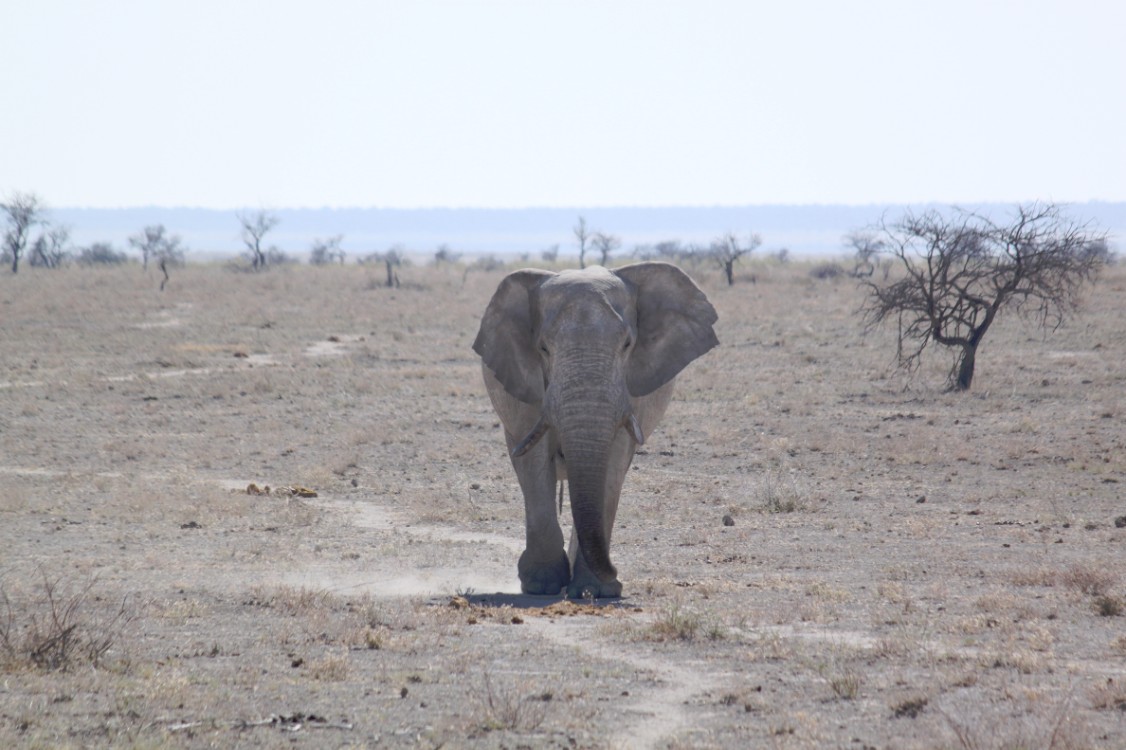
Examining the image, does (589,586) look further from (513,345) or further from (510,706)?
(510,706)

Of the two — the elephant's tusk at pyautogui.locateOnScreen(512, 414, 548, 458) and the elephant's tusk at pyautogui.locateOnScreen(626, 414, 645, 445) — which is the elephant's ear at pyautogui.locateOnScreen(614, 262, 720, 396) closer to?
the elephant's tusk at pyautogui.locateOnScreen(626, 414, 645, 445)

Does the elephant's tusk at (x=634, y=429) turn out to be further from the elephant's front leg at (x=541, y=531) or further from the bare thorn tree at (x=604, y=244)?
the bare thorn tree at (x=604, y=244)

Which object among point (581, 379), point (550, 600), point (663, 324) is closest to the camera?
point (581, 379)

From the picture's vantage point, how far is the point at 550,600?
10.2m

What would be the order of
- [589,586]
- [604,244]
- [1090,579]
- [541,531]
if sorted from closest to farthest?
1. [1090,579]
2. [589,586]
3. [541,531]
4. [604,244]

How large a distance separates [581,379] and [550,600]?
193 centimetres

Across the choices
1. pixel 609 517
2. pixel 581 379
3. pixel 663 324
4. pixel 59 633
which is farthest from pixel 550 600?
pixel 59 633

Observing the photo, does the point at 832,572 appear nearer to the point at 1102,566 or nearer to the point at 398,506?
the point at 1102,566

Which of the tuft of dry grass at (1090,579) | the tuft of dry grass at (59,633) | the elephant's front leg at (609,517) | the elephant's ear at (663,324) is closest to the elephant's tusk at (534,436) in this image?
the elephant's front leg at (609,517)

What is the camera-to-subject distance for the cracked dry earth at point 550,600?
21.6 ft

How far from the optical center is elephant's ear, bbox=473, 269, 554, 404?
1039 centimetres

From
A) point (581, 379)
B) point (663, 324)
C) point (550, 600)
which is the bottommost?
point (550, 600)

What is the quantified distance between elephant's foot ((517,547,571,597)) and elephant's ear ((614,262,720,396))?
1497 mm

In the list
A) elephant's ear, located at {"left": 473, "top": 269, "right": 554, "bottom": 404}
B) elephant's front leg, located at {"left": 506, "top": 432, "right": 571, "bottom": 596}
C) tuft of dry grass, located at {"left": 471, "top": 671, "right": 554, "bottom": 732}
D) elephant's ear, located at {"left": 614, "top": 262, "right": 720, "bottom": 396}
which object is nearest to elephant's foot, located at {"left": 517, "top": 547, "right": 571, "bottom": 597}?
elephant's front leg, located at {"left": 506, "top": 432, "right": 571, "bottom": 596}
